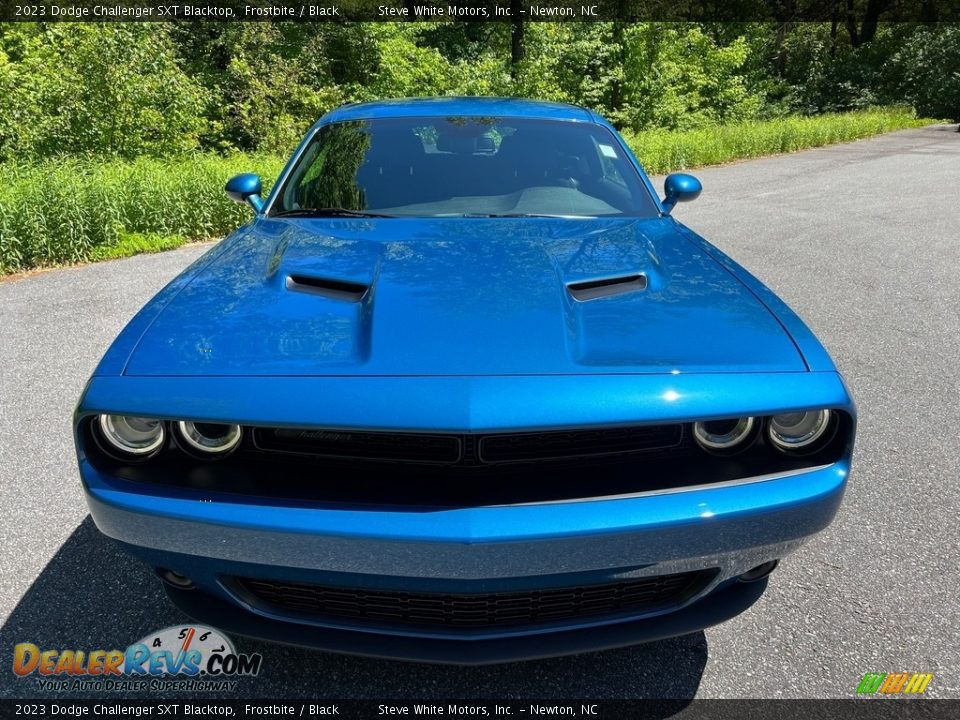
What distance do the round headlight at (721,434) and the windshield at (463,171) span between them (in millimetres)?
1296

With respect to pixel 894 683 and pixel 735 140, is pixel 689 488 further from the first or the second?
pixel 735 140

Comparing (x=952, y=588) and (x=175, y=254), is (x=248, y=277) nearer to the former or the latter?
(x=952, y=588)

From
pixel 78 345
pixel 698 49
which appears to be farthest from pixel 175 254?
pixel 698 49

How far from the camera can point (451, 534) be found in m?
1.44

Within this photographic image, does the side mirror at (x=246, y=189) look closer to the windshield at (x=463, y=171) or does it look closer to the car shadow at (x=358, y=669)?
the windshield at (x=463, y=171)

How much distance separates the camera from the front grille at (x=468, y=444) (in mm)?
1584

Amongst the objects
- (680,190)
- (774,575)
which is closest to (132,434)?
(774,575)

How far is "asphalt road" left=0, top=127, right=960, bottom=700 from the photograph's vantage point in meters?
1.93

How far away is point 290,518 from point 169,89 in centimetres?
1259

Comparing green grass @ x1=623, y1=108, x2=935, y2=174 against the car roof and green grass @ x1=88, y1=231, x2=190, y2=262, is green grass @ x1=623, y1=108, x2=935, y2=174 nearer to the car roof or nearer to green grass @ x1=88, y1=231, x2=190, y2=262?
green grass @ x1=88, y1=231, x2=190, y2=262

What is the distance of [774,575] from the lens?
238cm

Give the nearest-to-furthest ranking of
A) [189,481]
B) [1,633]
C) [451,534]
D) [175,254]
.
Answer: [451,534] → [189,481] → [1,633] → [175,254]

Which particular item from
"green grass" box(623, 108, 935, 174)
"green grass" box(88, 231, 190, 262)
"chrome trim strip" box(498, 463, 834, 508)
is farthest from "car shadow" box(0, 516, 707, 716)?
"green grass" box(623, 108, 935, 174)

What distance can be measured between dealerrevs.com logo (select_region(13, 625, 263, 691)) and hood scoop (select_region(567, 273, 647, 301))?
54.1 inches
